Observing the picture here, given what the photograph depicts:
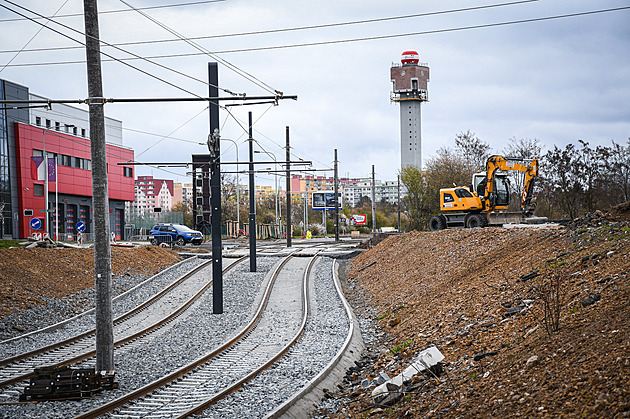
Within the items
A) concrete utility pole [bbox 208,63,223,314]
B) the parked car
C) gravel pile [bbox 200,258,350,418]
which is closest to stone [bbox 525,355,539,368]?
gravel pile [bbox 200,258,350,418]

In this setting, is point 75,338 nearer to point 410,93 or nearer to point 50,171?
point 50,171

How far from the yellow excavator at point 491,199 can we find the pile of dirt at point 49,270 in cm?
1591

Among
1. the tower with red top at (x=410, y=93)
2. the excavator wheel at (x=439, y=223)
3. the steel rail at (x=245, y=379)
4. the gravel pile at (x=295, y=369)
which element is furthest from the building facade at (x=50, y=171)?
the tower with red top at (x=410, y=93)

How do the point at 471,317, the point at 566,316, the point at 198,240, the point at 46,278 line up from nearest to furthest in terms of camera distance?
the point at 566,316 < the point at 471,317 < the point at 46,278 < the point at 198,240

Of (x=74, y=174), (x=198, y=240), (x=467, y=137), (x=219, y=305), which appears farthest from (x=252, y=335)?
(x=74, y=174)

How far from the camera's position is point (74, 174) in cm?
6047

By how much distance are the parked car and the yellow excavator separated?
24496 mm

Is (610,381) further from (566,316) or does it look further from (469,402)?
(566,316)

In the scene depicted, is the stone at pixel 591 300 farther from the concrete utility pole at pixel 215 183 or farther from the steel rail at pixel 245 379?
the concrete utility pole at pixel 215 183

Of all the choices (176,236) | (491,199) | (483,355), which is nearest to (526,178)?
(491,199)

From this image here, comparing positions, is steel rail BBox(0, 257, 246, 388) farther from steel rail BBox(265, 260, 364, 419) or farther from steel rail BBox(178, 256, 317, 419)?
steel rail BBox(265, 260, 364, 419)

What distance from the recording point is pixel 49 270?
21.4 metres

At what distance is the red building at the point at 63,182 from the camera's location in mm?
52281

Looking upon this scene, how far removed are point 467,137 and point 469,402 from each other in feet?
150
